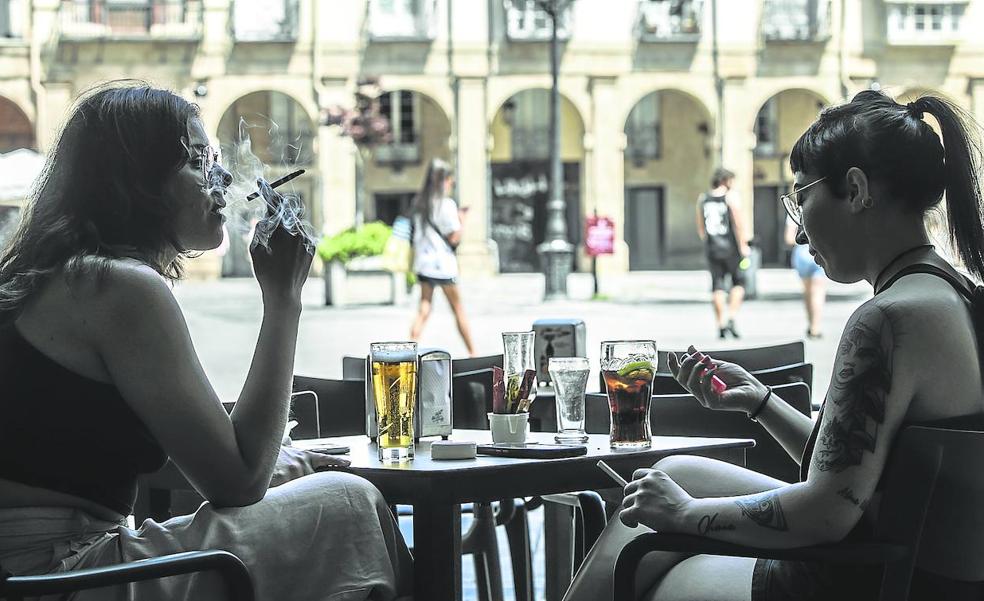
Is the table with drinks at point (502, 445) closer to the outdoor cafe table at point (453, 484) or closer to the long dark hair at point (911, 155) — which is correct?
Answer: the outdoor cafe table at point (453, 484)

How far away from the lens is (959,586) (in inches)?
77.2

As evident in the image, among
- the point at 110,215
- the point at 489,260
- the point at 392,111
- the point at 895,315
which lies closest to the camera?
the point at 895,315

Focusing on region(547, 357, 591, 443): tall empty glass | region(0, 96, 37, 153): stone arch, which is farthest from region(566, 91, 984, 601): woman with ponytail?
region(0, 96, 37, 153): stone arch

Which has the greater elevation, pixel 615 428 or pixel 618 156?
pixel 618 156

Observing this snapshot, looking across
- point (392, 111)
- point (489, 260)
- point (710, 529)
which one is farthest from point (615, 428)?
point (392, 111)

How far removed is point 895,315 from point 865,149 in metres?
0.27

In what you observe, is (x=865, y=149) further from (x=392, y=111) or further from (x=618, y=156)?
(x=392, y=111)

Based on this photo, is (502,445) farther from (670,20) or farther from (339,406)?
(670,20)

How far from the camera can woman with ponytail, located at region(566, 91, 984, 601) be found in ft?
6.28

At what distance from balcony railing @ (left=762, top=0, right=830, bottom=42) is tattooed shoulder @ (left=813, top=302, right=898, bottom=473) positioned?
97.1ft

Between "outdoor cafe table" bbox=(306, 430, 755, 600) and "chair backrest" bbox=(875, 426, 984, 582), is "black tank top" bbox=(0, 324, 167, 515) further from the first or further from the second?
"chair backrest" bbox=(875, 426, 984, 582)

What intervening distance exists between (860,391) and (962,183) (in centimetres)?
38

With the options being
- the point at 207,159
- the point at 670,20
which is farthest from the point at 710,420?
the point at 670,20

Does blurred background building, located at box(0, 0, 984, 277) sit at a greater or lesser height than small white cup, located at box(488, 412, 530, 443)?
greater
